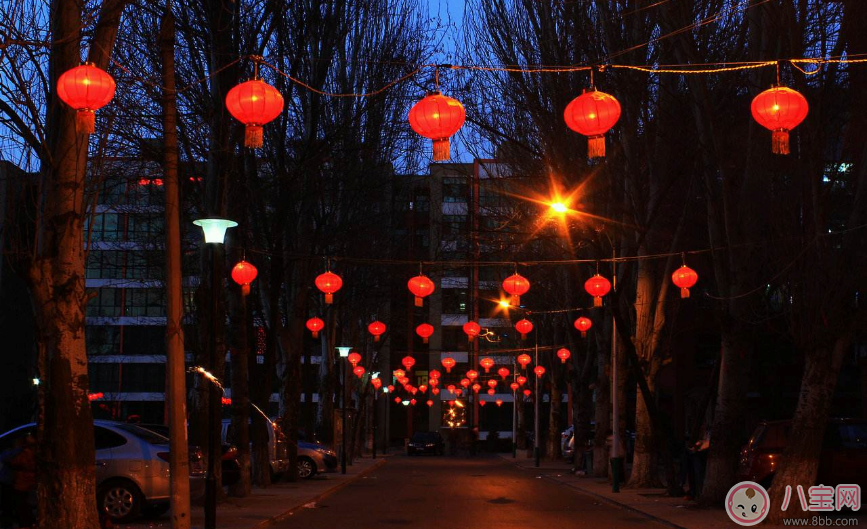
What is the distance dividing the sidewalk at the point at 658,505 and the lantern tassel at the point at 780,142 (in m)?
7.61

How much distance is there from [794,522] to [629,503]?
6617 mm

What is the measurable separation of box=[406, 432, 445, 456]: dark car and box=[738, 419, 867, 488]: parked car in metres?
50.2

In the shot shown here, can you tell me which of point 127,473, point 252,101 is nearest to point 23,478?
point 127,473

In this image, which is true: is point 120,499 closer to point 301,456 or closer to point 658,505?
point 658,505

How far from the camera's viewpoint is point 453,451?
247 feet

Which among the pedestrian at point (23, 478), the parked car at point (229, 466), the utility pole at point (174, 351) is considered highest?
the utility pole at point (174, 351)

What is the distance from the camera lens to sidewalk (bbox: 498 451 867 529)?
18484mm

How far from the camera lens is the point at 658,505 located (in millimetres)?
22906

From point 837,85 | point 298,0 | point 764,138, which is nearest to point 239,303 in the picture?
point 298,0

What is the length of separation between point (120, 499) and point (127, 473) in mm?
490

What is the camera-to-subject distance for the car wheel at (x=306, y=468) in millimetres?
34219

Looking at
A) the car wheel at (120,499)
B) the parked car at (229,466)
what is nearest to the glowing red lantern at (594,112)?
the car wheel at (120,499)

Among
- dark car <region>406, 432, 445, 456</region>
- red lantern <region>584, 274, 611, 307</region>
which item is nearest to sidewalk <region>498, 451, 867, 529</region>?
red lantern <region>584, 274, 611, 307</region>

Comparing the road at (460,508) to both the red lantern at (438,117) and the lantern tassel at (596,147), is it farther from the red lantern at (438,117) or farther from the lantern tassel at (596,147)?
the red lantern at (438,117)
